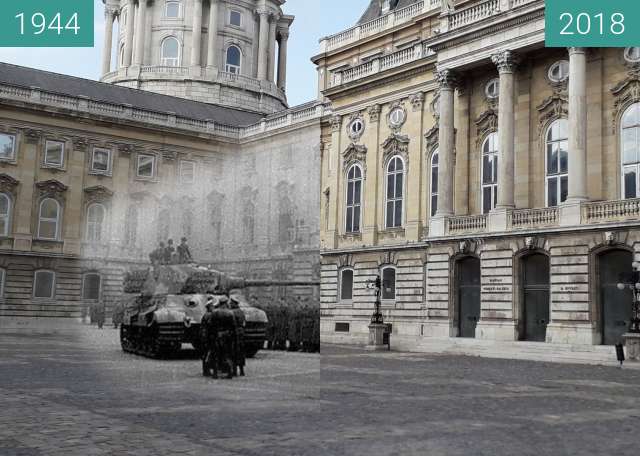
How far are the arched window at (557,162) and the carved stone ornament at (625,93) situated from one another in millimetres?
2136

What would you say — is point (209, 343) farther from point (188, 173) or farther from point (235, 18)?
point (235, 18)

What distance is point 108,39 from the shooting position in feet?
236

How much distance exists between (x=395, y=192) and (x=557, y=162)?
9.60m

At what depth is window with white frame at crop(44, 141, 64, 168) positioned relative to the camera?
37.4 feet

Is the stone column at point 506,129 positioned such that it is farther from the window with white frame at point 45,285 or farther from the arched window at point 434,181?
the window with white frame at point 45,285

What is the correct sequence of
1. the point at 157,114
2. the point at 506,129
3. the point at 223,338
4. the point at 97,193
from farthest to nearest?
the point at 506,129 < the point at 157,114 < the point at 97,193 < the point at 223,338

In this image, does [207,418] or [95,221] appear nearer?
[207,418]

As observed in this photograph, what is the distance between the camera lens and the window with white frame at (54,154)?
11.4 metres

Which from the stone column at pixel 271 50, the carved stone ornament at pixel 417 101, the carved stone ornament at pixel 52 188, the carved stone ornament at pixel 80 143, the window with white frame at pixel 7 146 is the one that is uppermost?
the stone column at pixel 271 50

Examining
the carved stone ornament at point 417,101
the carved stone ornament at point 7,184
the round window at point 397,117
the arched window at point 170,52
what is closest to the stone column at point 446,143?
the carved stone ornament at point 417,101

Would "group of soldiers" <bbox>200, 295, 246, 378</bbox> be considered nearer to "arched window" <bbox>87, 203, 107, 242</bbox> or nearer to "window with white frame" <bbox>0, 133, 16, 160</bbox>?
"arched window" <bbox>87, 203, 107, 242</bbox>

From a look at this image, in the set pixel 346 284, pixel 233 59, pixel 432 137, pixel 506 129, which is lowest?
pixel 346 284

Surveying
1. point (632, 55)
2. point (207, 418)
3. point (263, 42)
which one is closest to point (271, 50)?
point (263, 42)

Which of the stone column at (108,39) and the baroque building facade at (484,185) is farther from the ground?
the stone column at (108,39)
